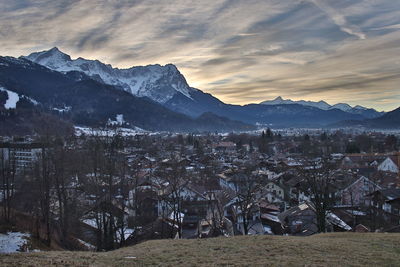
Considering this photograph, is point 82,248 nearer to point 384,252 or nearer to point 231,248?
point 231,248

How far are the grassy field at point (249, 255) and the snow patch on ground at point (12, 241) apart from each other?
26.4ft

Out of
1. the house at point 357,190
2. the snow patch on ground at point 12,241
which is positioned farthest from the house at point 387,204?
the snow patch on ground at point 12,241

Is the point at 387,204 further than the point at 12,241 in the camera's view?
Yes

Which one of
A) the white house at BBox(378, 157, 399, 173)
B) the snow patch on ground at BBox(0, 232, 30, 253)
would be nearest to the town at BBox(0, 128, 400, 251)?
the snow patch on ground at BBox(0, 232, 30, 253)

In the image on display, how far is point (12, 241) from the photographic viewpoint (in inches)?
816

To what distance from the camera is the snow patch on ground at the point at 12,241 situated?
19.1 meters

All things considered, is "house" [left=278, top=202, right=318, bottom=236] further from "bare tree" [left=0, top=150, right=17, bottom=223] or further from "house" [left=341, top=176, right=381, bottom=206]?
"bare tree" [left=0, top=150, right=17, bottom=223]

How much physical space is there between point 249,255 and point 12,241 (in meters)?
16.1

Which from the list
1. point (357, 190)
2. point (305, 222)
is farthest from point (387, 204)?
point (305, 222)

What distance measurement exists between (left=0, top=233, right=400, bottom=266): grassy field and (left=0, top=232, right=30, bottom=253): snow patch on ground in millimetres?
8048

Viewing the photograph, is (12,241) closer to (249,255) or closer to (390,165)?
(249,255)

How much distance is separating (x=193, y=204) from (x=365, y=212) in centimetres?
1878

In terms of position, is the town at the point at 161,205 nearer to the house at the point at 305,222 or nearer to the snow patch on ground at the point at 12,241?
the house at the point at 305,222

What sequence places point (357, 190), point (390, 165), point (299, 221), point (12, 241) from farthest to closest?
point (390, 165) → point (357, 190) → point (299, 221) → point (12, 241)
